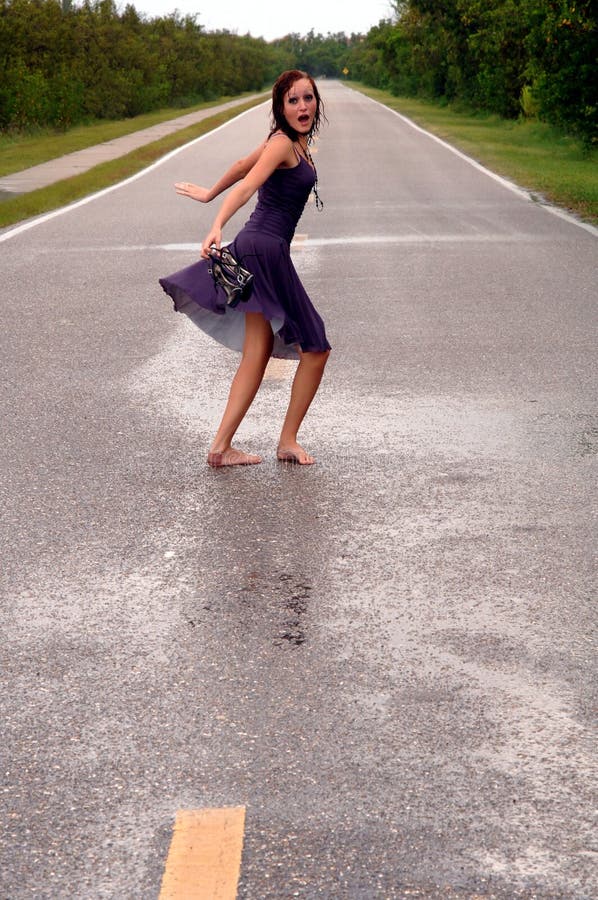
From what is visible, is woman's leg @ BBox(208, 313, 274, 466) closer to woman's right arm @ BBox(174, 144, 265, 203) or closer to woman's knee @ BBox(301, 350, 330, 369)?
woman's knee @ BBox(301, 350, 330, 369)

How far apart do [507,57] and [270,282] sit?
3645cm

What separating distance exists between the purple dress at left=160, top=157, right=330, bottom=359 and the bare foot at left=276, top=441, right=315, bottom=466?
47 centimetres

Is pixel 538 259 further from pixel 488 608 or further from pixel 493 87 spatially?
pixel 493 87

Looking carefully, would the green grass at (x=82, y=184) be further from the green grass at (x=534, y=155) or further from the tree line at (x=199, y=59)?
the green grass at (x=534, y=155)

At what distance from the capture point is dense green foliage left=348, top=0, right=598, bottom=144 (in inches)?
915

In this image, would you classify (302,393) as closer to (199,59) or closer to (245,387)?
(245,387)

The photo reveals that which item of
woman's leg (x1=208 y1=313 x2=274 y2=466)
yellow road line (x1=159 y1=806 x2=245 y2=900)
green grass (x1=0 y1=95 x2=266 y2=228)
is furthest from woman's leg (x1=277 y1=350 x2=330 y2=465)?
green grass (x1=0 y1=95 x2=266 y2=228)

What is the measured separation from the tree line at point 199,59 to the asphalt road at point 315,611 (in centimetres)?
1503

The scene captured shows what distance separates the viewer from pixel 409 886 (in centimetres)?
302

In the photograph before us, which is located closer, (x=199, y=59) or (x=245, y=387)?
(x=245, y=387)

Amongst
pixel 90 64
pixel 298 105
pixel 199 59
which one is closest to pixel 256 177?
pixel 298 105

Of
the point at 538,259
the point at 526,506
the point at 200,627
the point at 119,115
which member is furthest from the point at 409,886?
the point at 119,115

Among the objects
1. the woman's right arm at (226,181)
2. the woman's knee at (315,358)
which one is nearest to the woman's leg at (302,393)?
the woman's knee at (315,358)

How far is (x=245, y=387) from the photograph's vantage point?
21.9 ft
